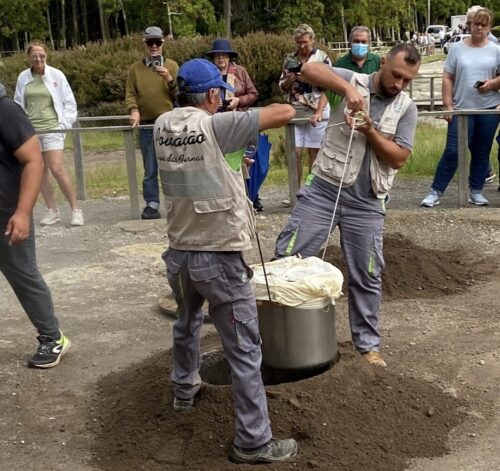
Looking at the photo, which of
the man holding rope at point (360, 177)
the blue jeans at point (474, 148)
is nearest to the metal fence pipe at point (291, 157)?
the blue jeans at point (474, 148)

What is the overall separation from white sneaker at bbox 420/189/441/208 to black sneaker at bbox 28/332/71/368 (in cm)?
495

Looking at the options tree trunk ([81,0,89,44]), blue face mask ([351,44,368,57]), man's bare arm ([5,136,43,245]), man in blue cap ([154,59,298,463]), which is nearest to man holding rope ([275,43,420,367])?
man in blue cap ([154,59,298,463])

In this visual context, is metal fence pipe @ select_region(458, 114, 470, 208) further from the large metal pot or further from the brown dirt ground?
the large metal pot

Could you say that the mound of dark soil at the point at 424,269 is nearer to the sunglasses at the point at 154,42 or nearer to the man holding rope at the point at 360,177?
the man holding rope at the point at 360,177

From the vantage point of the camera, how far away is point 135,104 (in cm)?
870

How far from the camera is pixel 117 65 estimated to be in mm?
25875

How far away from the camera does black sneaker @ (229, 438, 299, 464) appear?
3652 millimetres

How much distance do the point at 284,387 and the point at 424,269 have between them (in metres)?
2.93

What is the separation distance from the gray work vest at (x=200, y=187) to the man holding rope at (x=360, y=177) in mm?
1059

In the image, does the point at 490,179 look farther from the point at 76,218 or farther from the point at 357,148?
the point at 357,148

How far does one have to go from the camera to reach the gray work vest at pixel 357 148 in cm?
450

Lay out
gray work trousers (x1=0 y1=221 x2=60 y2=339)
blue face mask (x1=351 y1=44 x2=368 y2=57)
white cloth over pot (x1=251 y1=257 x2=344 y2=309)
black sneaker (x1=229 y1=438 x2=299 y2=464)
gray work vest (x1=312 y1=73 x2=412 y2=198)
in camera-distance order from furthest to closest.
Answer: blue face mask (x1=351 y1=44 x2=368 y2=57) < gray work trousers (x1=0 y1=221 x2=60 y2=339) < gray work vest (x1=312 y1=73 x2=412 y2=198) < white cloth over pot (x1=251 y1=257 x2=344 y2=309) < black sneaker (x1=229 y1=438 x2=299 y2=464)

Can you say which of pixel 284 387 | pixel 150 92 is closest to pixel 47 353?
pixel 284 387

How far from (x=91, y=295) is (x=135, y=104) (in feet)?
9.22
